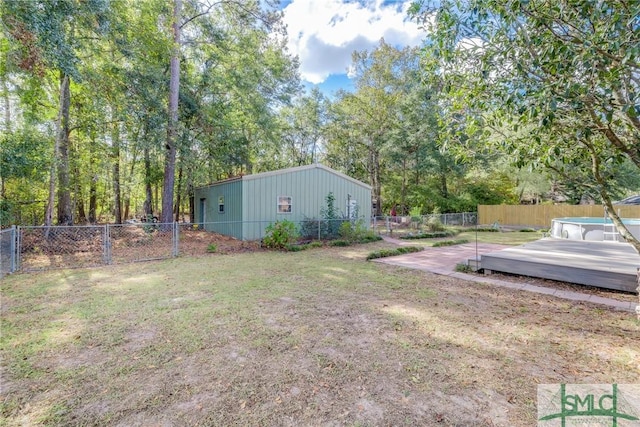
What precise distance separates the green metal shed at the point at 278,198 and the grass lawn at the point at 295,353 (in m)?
5.75

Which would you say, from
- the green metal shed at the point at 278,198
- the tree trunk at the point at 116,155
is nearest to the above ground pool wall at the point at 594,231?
the green metal shed at the point at 278,198

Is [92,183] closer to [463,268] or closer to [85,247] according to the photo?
[85,247]

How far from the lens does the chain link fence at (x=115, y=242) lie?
6438 millimetres

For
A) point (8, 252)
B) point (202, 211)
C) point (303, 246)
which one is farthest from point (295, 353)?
point (202, 211)

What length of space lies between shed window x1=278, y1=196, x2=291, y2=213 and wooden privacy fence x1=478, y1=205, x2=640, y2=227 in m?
15.2

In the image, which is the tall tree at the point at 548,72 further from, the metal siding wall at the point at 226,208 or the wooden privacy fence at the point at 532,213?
the wooden privacy fence at the point at 532,213

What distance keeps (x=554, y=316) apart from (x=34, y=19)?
Result: 390 inches

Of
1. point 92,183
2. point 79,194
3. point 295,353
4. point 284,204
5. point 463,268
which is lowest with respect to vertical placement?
point 295,353

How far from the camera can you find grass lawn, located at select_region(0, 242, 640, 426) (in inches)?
79.7

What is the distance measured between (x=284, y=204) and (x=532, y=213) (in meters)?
17.2

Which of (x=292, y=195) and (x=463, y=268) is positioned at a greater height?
(x=292, y=195)

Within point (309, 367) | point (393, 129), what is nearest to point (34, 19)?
point (309, 367)

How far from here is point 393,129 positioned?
20422 millimetres

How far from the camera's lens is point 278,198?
1112cm
